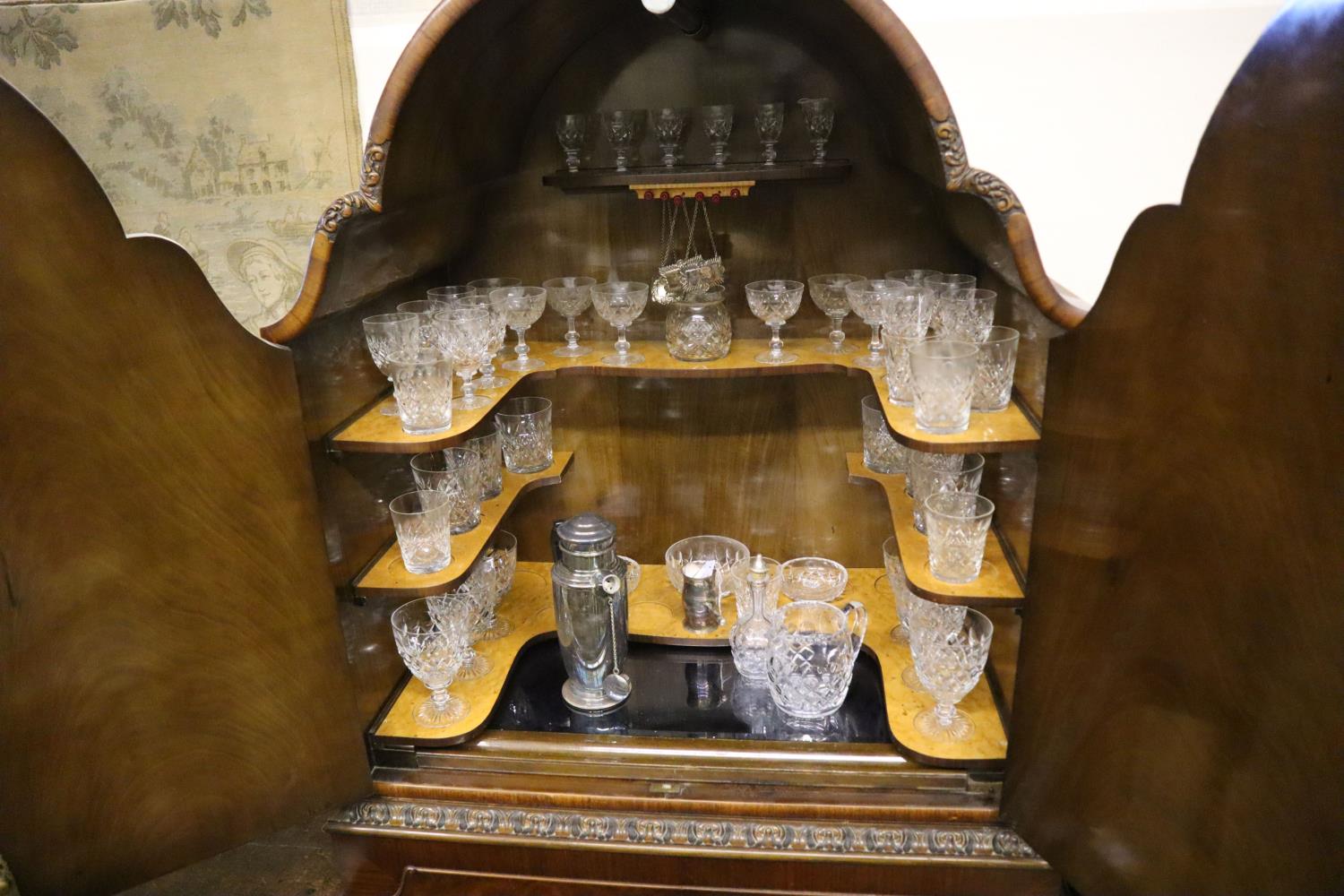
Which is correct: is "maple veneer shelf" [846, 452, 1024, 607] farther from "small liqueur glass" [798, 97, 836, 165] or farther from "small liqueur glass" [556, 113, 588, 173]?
"small liqueur glass" [556, 113, 588, 173]

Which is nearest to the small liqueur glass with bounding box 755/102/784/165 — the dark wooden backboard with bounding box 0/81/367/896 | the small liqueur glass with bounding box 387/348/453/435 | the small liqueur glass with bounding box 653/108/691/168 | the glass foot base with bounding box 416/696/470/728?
the small liqueur glass with bounding box 653/108/691/168

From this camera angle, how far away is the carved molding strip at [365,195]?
4.26ft

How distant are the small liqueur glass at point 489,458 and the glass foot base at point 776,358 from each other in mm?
540

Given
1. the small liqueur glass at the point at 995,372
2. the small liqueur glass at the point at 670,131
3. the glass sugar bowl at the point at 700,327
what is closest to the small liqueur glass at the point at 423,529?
the glass sugar bowl at the point at 700,327

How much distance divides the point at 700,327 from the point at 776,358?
6.3 inches

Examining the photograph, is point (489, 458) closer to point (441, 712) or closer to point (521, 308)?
point (521, 308)

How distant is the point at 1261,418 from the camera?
91 cm

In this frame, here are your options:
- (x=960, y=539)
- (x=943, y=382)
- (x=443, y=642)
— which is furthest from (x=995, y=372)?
(x=443, y=642)

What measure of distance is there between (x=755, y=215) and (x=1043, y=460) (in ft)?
2.63

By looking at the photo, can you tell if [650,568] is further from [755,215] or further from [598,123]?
[598,123]

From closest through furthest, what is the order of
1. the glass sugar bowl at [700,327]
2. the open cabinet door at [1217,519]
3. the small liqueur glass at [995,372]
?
1. the open cabinet door at [1217,519]
2. the small liqueur glass at [995,372]
3. the glass sugar bowl at [700,327]

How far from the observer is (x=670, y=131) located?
5.61 ft

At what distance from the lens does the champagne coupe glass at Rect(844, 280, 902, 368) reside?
164 cm

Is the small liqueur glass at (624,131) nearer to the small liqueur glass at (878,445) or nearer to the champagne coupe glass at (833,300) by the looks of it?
the champagne coupe glass at (833,300)
